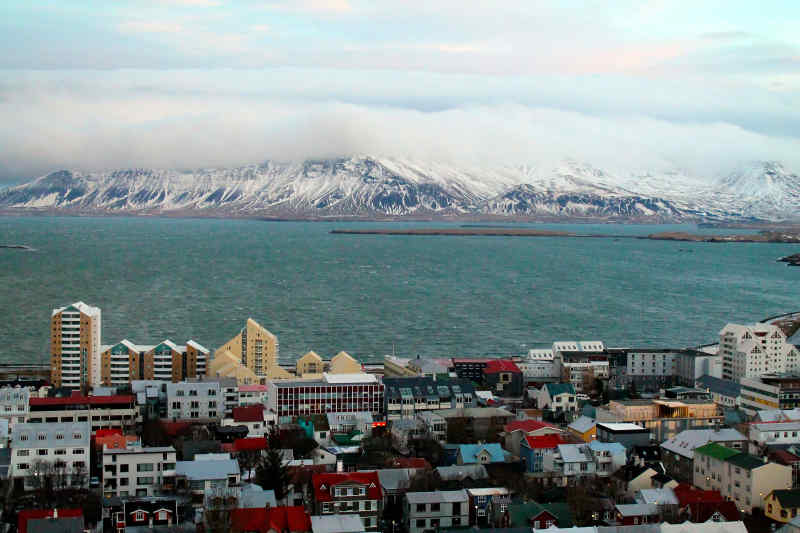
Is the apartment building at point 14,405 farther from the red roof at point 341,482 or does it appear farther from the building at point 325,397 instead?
the red roof at point 341,482

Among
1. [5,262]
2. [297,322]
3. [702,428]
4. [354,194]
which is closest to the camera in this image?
[702,428]

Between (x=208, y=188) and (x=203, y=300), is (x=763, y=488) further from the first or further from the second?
(x=208, y=188)

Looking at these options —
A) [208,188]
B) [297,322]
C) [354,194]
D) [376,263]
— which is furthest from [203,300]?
[208,188]

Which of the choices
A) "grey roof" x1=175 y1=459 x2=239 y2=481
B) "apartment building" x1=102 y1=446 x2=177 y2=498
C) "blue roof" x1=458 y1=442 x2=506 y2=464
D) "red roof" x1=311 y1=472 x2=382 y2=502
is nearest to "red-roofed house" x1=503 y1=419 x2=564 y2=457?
"blue roof" x1=458 y1=442 x2=506 y2=464

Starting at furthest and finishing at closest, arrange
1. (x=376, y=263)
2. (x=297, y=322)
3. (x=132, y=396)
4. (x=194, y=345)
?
(x=376, y=263)
(x=297, y=322)
(x=194, y=345)
(x=132, y=396)

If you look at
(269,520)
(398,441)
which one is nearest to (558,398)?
(398,441)

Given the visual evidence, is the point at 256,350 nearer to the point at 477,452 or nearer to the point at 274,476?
the point at 477,452
